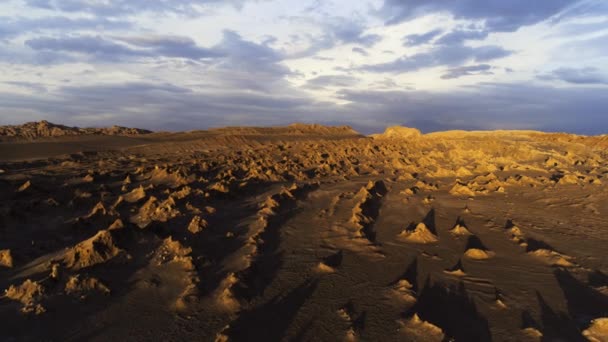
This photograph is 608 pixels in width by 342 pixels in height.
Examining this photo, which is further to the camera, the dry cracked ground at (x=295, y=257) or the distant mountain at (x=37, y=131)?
the distant mountain at (x=37, y=131)

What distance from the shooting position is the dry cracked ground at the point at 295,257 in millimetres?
4078

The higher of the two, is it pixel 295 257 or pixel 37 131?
pixel 37 131

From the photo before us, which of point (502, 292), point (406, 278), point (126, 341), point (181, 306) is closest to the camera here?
point (126, 341)

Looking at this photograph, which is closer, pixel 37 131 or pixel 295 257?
pixel 295 257

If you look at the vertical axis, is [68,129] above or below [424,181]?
above

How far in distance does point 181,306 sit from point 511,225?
6.58 metres

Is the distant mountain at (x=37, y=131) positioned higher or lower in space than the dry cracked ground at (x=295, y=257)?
higher

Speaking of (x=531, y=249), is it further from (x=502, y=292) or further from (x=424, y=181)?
(x=424, y=181)

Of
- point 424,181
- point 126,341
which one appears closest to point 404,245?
point 126,341

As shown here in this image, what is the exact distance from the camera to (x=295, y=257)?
6.04 m

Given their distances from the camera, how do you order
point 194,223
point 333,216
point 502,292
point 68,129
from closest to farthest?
point 502,292 < point 194,223 < point 333,216 < point 68,129

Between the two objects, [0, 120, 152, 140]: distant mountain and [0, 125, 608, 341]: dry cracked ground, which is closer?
[0, 125, 608, 341]: dry cracked ground

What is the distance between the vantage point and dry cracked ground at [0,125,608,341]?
161 inches

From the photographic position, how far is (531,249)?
6449mm
